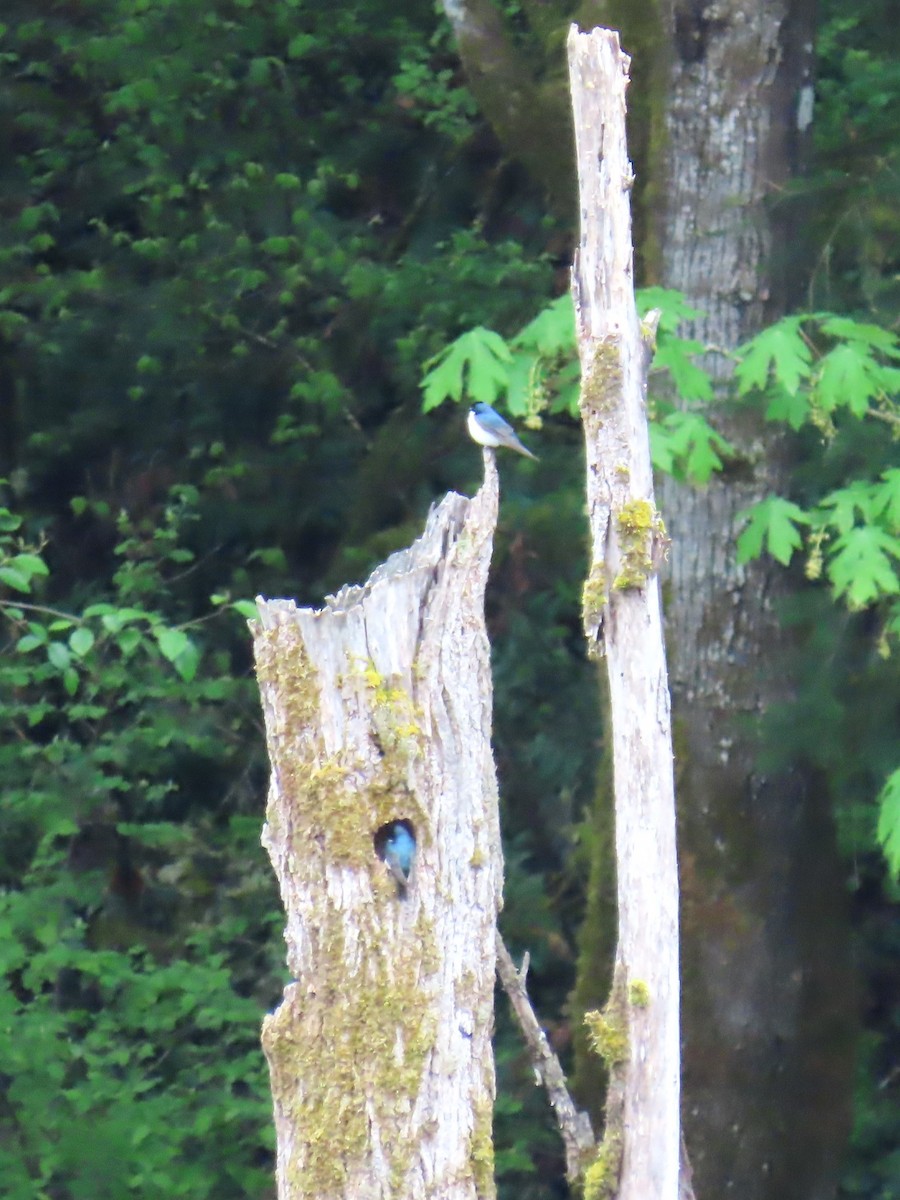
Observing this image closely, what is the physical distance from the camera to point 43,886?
19.9 feet

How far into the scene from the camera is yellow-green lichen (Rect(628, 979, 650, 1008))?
3.05m

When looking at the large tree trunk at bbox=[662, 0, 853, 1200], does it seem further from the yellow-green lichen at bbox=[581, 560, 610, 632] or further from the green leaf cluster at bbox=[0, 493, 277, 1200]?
the yellow-green lichen at bbox=[581, 560, 610, 632]

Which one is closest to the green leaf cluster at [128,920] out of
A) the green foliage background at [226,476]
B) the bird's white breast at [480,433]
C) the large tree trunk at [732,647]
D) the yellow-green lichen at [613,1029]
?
the green foliage background at [226,476]

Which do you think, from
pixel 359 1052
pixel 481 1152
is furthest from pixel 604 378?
pixel 481 1152

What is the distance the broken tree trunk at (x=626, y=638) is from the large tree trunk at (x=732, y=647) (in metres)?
2.06

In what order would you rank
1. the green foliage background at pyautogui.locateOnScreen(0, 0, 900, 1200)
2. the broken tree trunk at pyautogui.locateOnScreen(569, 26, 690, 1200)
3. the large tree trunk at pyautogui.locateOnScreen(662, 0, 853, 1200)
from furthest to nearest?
the green foliage background at pyautogui.locateOnScreen(0, 0, 900, 1200) < the large tree trunk at pyautogui.locateOnScreen(662, 0, 853, 1200) < the broken tree trunk at pyautogui.locateOnScreen(569, 26, 690, 1200)

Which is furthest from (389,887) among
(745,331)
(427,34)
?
(427,34)

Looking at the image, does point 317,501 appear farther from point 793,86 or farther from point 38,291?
point 793,86

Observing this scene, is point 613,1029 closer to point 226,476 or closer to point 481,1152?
point 481,1152

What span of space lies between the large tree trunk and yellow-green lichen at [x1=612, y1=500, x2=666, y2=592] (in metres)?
2.08

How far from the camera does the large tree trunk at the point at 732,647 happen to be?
202 inches

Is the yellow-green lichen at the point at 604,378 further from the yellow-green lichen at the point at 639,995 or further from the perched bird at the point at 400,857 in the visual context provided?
the yellow-green lichen at the point at 639,995

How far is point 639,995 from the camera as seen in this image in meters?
3.05

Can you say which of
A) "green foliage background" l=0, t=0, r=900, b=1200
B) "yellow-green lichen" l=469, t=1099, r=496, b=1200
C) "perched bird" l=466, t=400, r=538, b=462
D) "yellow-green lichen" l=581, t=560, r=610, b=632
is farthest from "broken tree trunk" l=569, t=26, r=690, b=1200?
"green foliage background" l=0, t=0, r=900, b=1200
